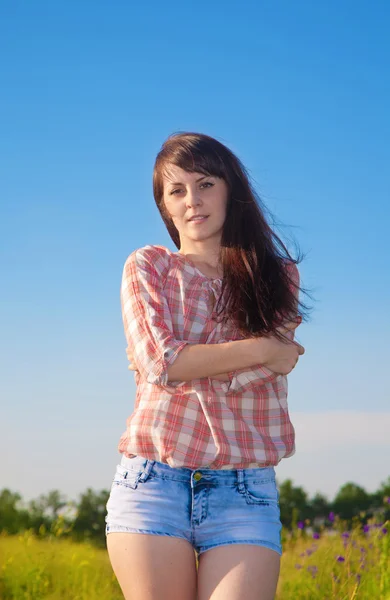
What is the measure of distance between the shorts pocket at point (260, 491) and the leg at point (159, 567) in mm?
339

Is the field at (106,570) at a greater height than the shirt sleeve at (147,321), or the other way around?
the shirt sleeve at (147,321)

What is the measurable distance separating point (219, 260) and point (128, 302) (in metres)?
0.53

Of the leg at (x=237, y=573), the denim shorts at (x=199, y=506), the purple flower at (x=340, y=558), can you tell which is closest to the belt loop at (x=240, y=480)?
the denim shorts at (x=199, y=506)

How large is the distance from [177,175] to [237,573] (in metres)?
1.92

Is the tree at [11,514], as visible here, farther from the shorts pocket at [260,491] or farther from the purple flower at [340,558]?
the shorts pocket at [260,491]

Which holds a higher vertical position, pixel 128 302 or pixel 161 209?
pixel 161 209

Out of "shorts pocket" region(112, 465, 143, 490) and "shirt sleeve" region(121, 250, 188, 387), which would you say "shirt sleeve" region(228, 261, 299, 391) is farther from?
"shorts pocket" region(112, 465, 143, 490)

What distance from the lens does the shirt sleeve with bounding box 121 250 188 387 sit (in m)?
3.19

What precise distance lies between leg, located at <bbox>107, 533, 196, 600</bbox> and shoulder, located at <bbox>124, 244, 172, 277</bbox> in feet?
4.14

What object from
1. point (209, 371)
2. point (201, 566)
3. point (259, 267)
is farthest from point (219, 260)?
point (201, 566)

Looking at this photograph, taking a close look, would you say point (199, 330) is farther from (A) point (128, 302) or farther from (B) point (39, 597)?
(B) point (39, 597)

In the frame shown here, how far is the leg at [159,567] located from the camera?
298 cm

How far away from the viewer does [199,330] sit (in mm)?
3414

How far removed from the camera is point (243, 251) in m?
3.58
